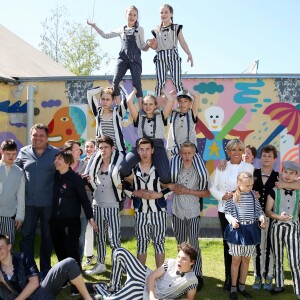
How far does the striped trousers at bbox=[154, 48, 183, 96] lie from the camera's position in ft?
19.9

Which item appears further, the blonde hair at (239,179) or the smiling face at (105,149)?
the smiling face at (105,149)

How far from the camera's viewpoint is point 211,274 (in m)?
5.80

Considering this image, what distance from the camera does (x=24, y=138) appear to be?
28.5 ft

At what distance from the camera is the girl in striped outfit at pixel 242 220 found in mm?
4621

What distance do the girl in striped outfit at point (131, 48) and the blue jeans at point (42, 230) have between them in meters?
1.89

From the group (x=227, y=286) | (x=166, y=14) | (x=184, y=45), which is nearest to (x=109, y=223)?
(x=227, y=286)

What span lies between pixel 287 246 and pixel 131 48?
319cm

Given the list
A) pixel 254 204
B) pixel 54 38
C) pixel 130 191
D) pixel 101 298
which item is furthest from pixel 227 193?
pixel 54 38

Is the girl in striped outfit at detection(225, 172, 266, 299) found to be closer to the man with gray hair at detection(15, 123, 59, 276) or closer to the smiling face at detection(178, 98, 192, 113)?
the smiling face at detection(178, 98, 192, 113)

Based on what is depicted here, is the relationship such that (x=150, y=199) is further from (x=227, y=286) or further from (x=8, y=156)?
(x=8, y=156)

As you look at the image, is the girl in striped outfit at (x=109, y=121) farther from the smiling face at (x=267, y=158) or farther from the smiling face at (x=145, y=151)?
the smiling face at (x=267, y=158)

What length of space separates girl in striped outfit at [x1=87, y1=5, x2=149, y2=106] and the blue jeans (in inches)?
74.4

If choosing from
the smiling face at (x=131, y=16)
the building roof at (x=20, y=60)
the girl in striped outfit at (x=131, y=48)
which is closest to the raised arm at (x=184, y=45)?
the girl in striped outfit at (x=131, y=48)

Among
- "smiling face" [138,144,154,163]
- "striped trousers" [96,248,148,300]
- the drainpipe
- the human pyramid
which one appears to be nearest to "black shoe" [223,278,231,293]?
the human pyramid
